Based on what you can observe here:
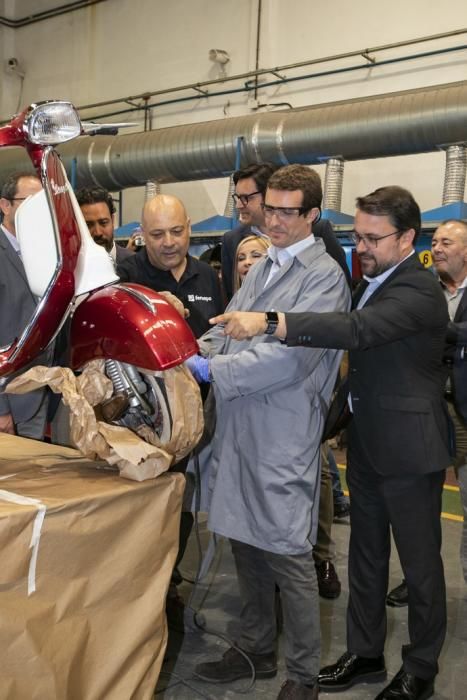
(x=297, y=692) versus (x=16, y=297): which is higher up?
(x=16, y=297)

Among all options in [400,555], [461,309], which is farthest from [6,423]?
[461,309]

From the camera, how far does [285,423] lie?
73.6 inches

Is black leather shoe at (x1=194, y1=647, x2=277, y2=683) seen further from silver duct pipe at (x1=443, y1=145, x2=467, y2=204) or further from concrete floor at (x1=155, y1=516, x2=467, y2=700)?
silver duct pipe at (x1=443, y1=145, x2=467, y2=204)

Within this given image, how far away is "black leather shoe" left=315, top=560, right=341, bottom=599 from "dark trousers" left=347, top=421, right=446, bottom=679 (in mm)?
557

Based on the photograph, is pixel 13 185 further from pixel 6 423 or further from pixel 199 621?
pixel 199 621

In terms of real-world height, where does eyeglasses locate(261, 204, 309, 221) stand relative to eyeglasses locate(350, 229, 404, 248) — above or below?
above

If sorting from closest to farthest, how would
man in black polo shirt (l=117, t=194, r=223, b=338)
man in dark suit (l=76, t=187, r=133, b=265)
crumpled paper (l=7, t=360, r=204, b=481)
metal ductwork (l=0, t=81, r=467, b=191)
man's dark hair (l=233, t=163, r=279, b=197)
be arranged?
crumpled paper (l=7, t=360, r=204, b=481)
man in black polo shirt (l=117, t=194, r=223, b=338)
man's dark hair (l=233, t=163, r=279, b=197)
man in dark suit (l=76, t=187, r=133, b=265)
metal ductwork (l=0, t=81, r=467, b=191)

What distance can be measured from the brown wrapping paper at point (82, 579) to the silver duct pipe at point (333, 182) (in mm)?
4498

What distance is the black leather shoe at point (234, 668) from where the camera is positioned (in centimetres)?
207

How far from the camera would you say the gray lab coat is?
1.82m

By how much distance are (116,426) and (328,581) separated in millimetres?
1680

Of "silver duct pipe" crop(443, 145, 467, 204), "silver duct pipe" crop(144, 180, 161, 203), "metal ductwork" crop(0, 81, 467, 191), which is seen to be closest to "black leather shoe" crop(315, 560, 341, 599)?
"silver duct pipe" crop(443, 145, 467, 204)

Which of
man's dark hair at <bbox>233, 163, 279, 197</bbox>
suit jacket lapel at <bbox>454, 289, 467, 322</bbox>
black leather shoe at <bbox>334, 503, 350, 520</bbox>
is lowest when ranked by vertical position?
black leather shoe at <bbox>334, 503, 350, 520</bbox>

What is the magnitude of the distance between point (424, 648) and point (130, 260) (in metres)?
1.57
